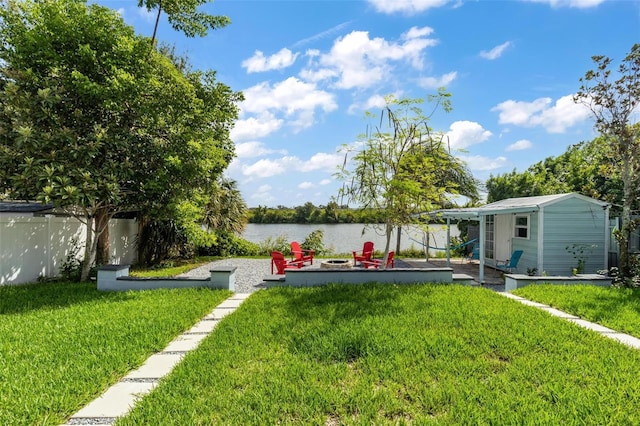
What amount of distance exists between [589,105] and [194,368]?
10184 millimetres

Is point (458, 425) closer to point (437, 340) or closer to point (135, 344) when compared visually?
point (437, 340)

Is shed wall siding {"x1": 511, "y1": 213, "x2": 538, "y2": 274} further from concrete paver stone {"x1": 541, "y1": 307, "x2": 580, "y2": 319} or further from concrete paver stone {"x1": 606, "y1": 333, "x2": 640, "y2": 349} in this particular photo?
concrete paver stone {"x1": 606, "y1": 333, "x2": 640, "y2": 349}

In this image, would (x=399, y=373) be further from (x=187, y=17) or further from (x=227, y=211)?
(x=227, y=211)

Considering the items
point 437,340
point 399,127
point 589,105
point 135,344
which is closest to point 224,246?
point 399,127

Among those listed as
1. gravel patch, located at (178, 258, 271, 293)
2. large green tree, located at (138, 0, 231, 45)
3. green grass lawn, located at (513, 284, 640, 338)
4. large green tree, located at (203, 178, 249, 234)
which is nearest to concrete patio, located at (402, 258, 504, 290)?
green grass lawn, located at (513, 284, 640, 338)

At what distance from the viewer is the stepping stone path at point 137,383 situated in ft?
8.46

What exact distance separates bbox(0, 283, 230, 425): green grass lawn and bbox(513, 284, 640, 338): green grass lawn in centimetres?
568

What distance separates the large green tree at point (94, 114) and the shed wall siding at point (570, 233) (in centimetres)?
841

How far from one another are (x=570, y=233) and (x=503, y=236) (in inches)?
87.0

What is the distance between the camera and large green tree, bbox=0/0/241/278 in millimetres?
6008

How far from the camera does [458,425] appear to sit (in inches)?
93.4

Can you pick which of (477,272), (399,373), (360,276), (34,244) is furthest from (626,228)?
(34,244)

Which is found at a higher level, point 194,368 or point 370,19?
point 370,19

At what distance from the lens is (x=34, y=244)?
746 centimetres
